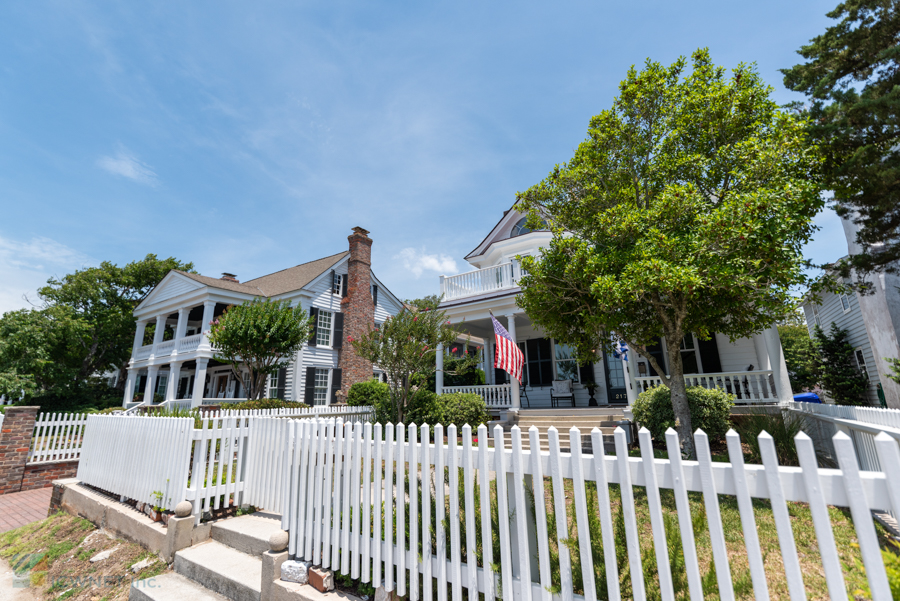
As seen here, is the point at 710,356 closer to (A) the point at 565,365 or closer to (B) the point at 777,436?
(A) the point at 565,365

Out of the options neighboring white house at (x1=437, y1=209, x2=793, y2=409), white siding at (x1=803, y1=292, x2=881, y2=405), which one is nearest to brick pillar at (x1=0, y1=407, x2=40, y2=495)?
neighboring white house at (x1=437, y1=209, x2=793, y2=409)

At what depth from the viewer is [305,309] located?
64.6ft

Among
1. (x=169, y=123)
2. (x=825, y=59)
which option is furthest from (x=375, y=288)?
(x=825, y=59)

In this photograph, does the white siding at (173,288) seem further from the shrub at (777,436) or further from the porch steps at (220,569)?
the shrub at (777,436)

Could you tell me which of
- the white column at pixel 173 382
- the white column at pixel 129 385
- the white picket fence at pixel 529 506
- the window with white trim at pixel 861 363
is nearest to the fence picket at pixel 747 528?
the white picket fence at pixel 529 506

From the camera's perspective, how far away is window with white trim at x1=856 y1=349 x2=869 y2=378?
13.8 metres

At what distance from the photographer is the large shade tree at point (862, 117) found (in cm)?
638

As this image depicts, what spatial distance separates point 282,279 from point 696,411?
21965 mm

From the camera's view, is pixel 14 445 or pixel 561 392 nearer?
pixel 14 445

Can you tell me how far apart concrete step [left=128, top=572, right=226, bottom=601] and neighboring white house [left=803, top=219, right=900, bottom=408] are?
48.1ft

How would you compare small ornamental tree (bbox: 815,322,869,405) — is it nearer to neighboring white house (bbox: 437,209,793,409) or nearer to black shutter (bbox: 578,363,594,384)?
neighboring white house (bbox: 437,209,793,409)

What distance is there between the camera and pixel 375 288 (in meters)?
22.9

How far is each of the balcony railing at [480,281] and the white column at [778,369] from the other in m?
6.93

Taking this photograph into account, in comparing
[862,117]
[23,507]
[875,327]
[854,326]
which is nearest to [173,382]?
[23,507]
